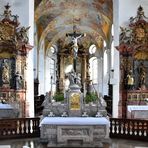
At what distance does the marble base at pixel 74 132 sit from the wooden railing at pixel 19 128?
1.03 meters

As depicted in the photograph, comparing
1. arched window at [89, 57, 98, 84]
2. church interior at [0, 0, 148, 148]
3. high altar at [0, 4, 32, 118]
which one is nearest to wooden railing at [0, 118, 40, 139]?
church interior at [0, 0, 148, 148]

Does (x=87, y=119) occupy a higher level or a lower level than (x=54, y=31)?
lower

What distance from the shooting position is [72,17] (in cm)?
2562

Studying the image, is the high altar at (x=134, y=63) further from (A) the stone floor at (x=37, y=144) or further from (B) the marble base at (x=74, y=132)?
(B) the marble base at (x=74, y=132)

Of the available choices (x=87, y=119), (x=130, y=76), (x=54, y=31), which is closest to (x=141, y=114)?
(x=130, y=76)

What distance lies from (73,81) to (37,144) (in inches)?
103

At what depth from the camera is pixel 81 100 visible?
10812 millimetres

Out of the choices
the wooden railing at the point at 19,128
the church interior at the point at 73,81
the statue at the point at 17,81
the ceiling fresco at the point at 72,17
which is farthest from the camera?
the ceiling fresco at the point at 72,17

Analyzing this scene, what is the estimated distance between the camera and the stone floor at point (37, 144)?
927 cm

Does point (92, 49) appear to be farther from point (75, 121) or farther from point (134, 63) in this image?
point (75, 121)

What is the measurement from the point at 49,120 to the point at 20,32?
6.62 metres

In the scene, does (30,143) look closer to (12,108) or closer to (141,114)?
(12,108)

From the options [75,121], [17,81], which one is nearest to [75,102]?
[75,121]

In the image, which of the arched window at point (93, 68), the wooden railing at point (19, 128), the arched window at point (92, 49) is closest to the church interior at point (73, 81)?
the wooden railing at point (19, 128)
